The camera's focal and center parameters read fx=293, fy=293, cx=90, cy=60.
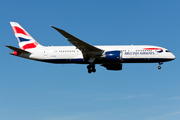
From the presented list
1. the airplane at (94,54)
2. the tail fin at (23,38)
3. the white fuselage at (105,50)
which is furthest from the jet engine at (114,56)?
the tail fin at (23,38)

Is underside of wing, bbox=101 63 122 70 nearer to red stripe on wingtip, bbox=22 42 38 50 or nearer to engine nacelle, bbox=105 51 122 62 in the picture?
engine nacelle, bbox=105 51 122 62

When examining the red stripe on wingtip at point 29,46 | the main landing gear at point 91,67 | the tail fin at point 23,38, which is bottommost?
the main landing gear at point 91,67

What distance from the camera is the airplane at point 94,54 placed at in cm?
4166

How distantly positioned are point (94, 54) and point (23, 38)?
42.3 feet

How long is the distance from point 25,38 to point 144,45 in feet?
62.6

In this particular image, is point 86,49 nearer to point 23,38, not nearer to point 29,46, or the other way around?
point 29,46

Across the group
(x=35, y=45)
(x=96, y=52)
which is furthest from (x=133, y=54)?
(x=35, y=45)

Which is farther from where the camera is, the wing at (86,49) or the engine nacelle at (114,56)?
the engine nacelle at (114,56)

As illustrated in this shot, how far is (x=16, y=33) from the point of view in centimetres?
4822

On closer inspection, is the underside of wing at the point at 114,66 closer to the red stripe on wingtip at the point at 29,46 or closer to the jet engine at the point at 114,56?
the jet engine at the point at 114,56

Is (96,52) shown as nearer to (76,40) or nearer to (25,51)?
(76,40)

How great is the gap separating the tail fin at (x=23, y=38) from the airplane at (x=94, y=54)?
2.71 feet

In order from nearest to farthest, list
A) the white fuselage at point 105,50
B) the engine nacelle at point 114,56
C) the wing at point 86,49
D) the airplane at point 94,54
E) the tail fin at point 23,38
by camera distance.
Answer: the wing at point 86,49 → the engine nacelle at point 114,56 → the airplane at point 94,54 → the white fuselage at point 105,50 → the tail fin at point 23,38

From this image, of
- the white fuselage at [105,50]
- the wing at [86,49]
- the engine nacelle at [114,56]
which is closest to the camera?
the wing at [86,49]
